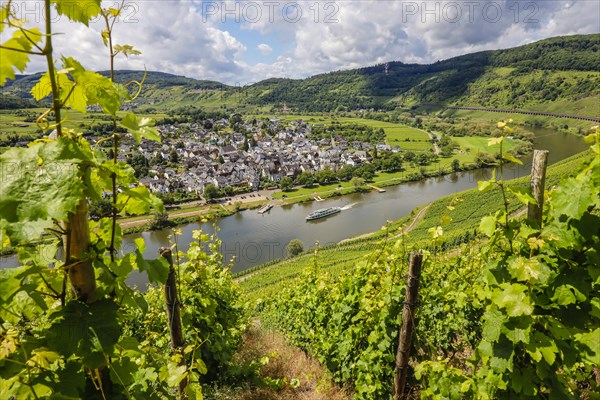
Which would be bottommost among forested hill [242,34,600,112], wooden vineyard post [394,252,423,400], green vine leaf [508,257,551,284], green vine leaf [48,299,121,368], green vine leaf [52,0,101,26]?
wooden vineyard post [394,252,423,400]

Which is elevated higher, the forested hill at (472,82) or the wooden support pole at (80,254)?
the forested hill at (472,82)

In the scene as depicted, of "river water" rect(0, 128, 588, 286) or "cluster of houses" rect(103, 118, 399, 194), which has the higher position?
"cluster of houses" rect(103, 118, 399, 194)

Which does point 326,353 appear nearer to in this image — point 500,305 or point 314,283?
point 314,283

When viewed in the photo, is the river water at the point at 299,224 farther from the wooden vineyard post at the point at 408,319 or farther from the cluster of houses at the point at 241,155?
the wooden vineyard post at the point at 408,319

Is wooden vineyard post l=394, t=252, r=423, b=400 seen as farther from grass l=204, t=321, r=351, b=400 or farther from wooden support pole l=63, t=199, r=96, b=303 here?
wooden support pole l=63, t=199, r=96, b=303

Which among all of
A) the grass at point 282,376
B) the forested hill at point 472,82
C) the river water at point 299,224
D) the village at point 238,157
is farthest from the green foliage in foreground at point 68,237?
the forested hill at point 472,82

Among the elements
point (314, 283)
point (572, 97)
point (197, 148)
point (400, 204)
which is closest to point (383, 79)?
point (572, 97)

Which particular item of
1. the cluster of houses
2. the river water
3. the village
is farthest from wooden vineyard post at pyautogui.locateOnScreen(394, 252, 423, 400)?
the village

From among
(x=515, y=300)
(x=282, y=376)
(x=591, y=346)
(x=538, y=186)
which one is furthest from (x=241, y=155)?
(x=591, y=346)
